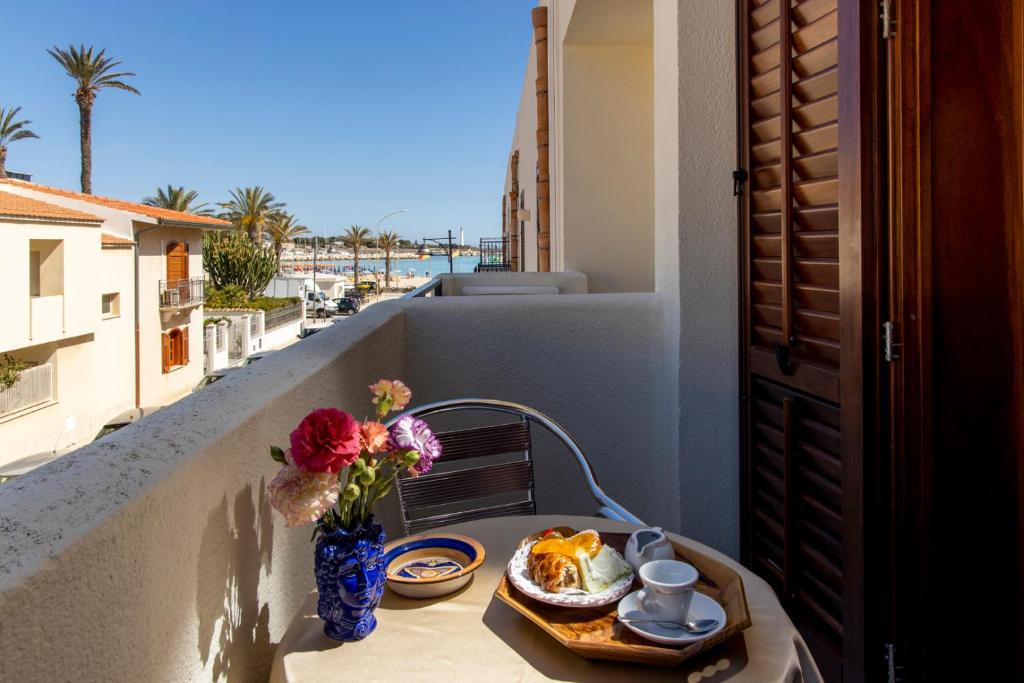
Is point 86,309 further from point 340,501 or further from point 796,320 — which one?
point 340,501

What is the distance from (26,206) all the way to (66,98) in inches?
459

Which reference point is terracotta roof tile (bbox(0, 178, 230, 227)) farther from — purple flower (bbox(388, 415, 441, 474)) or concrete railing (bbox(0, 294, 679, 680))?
purple flower (bbox(388, 415, 441, 474))

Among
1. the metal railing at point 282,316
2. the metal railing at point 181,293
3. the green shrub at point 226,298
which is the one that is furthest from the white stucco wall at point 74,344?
the green shrub at point 226,298

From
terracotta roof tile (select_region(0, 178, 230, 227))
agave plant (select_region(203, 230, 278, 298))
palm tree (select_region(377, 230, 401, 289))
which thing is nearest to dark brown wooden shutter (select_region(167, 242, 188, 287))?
terracotta roof tile (select_region(0, 178, 230, 227))

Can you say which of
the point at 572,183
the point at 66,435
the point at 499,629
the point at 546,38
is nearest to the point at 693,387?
the point at 499,629

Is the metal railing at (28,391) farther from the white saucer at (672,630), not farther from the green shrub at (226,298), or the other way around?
the white saucer at (672,630)

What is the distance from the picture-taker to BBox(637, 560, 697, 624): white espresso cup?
1014mm

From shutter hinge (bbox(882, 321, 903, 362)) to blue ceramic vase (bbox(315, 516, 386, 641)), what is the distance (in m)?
1.07

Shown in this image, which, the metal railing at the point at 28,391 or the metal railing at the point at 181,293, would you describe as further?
the metal railing at the point at 181,293

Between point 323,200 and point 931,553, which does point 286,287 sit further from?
point 931,553

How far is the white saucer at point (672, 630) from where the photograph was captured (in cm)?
98

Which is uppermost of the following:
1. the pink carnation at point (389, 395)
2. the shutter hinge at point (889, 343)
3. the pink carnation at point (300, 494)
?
the shutter hinge at point (889, 343)

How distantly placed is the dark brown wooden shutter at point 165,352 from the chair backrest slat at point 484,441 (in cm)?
2282

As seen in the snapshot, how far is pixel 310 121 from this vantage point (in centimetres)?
6188
